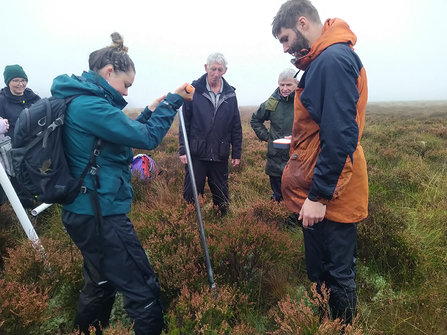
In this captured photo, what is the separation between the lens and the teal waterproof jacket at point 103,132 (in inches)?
60.1

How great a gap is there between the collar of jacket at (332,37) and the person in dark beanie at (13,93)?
14.6ft

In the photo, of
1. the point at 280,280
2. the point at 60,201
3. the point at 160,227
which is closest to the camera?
the point at 60,201

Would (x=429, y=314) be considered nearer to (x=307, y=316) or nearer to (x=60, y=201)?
(x=307, y=316)

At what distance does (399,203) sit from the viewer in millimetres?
4062

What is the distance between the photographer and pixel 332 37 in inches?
59.9

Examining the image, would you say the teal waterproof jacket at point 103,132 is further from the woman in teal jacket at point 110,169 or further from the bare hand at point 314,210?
the bare hand at point 314,210

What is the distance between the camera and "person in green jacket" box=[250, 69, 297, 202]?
357 cm

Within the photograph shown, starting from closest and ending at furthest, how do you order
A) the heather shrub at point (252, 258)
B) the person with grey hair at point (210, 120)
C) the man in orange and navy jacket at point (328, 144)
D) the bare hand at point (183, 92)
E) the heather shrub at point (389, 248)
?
the man in orange and navy jacket at point (328, 144), the bare hand at point (183, 92), the heather shrub at point (252, 258), the heather shrub at point (389, 248), the person with grey hair at point (210, 120)

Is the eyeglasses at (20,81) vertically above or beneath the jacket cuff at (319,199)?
above

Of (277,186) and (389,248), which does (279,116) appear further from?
(389,248)

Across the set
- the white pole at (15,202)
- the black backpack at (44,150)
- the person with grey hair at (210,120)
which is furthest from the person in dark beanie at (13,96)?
the black backpack at (44,150)

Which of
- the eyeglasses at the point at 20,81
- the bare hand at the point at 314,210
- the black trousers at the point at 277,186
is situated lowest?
the black trousers at the point at 277,186

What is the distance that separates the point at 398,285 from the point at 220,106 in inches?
110

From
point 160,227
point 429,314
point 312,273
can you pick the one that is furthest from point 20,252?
point 429,314
